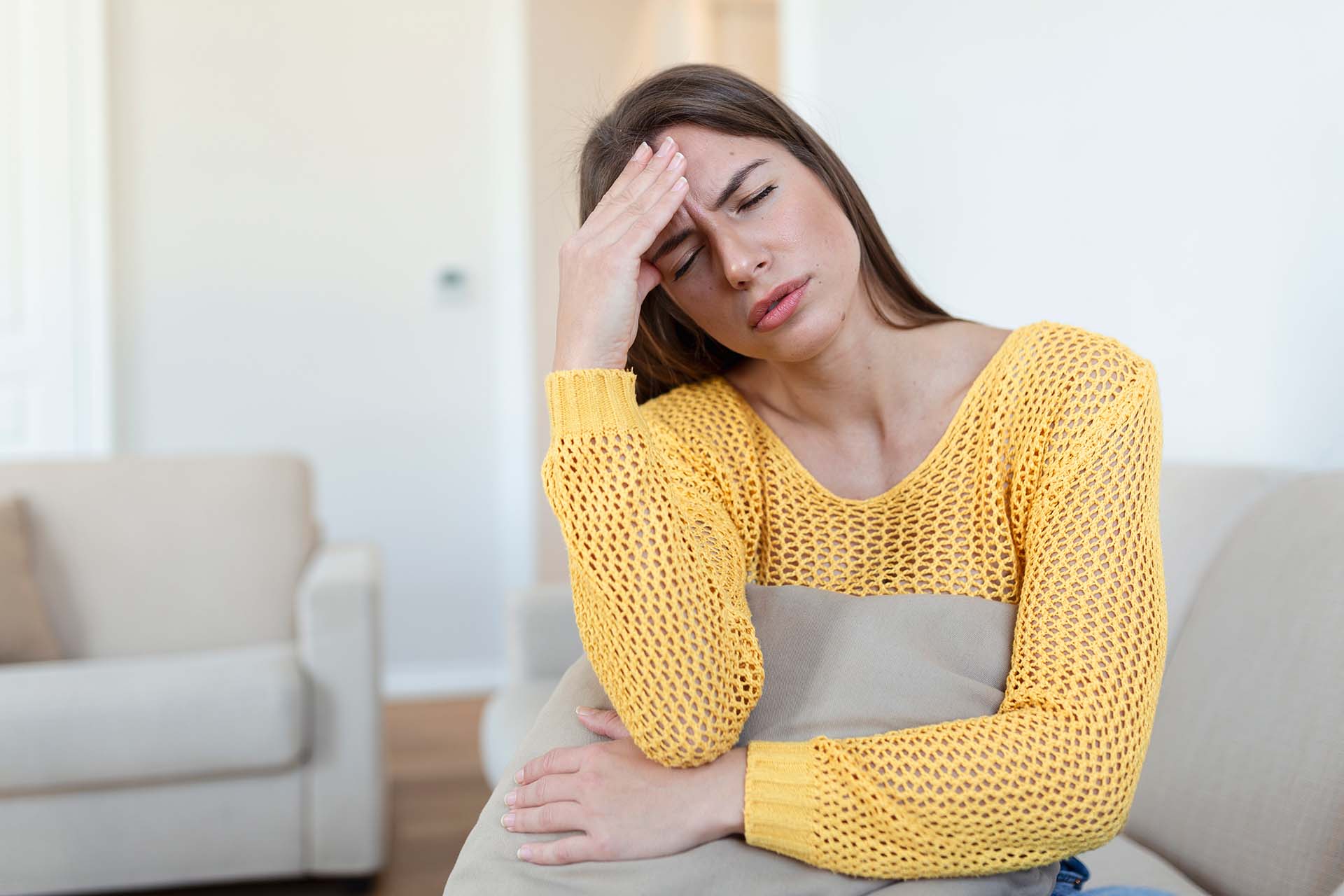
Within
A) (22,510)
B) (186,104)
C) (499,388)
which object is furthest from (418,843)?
(186,104)

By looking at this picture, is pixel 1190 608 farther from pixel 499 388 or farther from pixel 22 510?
pixel 499 388

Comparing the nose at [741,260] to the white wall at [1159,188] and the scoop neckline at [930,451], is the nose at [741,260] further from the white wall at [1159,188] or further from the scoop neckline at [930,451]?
the white wall at [1159,188]

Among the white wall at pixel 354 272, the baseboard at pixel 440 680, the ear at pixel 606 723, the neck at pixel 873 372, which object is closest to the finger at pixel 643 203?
the neck at pixel 873 372

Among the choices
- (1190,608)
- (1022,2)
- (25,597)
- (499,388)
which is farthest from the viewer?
(499,388)

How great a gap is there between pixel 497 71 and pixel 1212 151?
3.16 m

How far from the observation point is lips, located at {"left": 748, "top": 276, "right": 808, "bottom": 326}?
3.72 feet

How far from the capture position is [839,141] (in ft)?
9.36

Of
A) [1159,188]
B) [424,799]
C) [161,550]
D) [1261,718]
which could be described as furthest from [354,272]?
[1261,718]

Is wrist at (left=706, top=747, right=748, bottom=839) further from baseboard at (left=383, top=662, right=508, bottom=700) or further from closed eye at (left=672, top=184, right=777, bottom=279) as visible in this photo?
baseboard at (left=383, top=662, right=508, bottom=700)

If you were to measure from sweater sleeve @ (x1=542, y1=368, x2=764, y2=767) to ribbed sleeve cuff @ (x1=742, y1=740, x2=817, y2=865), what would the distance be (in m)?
0.06

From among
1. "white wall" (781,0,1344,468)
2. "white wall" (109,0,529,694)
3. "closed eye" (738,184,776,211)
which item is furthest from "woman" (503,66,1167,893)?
"white wall" (109,0,529,694)

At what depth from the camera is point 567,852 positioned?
0.94m

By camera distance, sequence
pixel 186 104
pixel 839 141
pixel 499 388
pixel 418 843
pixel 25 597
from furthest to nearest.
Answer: pixel 499 388 → pixel 186 104 → pixel 839 141 → pixel 418 843 → pixel 25 597

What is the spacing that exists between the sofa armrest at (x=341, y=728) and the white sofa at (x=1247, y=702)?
152 centimetres
